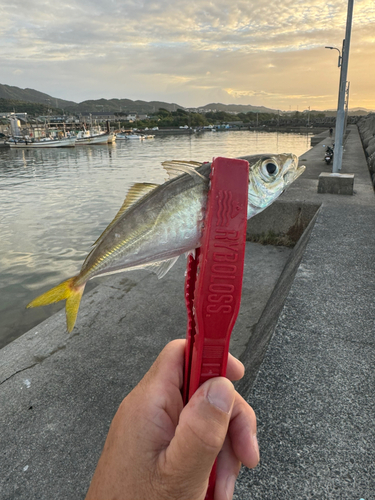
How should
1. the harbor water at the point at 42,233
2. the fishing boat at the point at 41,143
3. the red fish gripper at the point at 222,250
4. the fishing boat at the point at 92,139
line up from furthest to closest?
the fishing boat at the point at 92,139 → the fishing boat at the point at 41,143 → the harbor water at the point at 42,233 → the red fish gripper at the point at 222,250

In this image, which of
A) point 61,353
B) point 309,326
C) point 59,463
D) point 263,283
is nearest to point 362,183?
point 263,283

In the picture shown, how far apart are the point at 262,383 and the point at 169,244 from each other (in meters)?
2.05

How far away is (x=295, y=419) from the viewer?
8.36 ft

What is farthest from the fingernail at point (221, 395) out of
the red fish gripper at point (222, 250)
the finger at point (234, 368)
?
the finger at point (234, 368)

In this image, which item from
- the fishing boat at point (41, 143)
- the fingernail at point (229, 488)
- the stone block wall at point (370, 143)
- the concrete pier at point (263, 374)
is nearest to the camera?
the fingernail at point (229, 488)

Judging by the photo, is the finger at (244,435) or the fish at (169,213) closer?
the fish at (169,213)

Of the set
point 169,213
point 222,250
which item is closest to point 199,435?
point 222,250

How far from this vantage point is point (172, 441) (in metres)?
1.28

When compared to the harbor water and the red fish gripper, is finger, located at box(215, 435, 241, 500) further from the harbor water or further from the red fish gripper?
the harbor water

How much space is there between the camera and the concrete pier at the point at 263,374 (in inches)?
89.9

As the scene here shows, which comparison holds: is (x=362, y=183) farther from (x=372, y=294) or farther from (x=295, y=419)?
(x=295, y=419)

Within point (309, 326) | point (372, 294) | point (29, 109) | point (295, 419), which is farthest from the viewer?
point (29, 109)

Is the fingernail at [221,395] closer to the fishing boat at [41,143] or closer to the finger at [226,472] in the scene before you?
the finger at [226,472]

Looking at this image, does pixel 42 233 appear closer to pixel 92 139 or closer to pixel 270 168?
pixel 270 168
